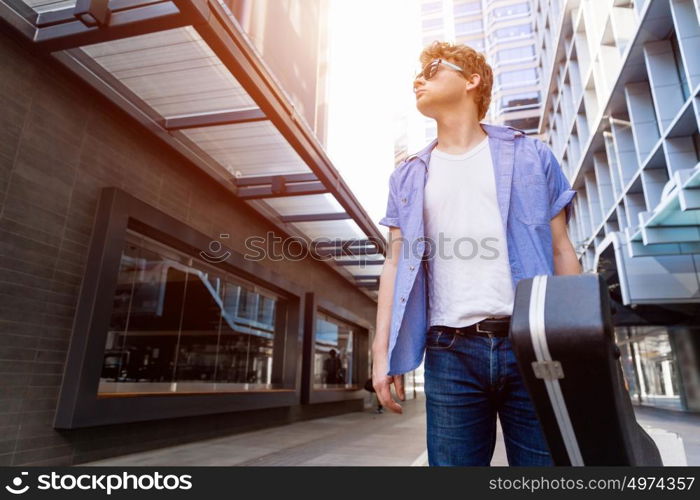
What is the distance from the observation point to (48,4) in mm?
→ 4594

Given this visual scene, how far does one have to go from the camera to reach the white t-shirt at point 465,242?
142 centimetres

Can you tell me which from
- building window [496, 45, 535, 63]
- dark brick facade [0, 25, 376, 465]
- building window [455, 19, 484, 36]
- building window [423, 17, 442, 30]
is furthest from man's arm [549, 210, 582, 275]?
building window [423, 17, 442, 30]

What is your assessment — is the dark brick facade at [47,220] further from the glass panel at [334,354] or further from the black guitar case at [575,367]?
the glass panel at [334,354]

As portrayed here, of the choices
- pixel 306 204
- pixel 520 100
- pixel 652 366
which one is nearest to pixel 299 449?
pixel 306 204

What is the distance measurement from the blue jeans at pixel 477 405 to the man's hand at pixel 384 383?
10cm

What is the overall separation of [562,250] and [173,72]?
5160 mm

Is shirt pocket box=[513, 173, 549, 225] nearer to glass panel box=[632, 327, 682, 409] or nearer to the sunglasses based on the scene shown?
the sunglasses

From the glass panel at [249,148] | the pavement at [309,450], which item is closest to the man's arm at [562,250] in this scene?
the pavement at [309,450]

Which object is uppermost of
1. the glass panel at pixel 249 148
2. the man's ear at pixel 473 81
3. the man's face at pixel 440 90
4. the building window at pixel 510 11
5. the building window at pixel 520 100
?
the building window at pixel 510 11

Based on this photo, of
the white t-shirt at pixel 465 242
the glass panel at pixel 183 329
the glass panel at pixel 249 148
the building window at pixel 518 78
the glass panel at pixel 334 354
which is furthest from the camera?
the building window at pixel 518 78

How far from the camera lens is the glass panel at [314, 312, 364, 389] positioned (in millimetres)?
12766

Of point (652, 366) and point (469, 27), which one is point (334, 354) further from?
point (469, 27)

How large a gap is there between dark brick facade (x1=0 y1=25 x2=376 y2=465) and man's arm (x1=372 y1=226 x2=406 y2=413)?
4.31 metres

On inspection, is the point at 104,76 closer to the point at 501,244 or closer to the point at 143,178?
the point at 143,178
